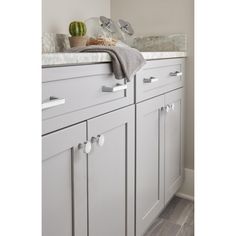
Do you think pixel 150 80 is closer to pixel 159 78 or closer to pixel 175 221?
pixel 159 78

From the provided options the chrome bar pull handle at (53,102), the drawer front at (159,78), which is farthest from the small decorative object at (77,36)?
the chrome bar pull handle at (53,102)

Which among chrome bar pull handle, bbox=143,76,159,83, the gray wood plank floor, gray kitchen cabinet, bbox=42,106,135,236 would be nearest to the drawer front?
chrome bar pull handle, bbox=143,76,159,83

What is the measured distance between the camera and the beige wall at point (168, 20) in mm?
2371

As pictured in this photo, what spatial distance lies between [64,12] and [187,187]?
140cm

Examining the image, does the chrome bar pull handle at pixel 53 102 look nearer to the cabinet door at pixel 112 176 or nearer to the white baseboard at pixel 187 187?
the cabinet door at pixel 112 176

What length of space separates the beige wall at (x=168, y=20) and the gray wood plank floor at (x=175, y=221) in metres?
0.27

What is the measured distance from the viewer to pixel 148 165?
180cm

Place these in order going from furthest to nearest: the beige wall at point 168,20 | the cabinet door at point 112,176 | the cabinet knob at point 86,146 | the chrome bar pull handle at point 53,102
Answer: the beige wall at point 168,20
the cabinet door at point 112,176
the cabinet knob at point 86,146
the chrome bar pull handle at point 53,102

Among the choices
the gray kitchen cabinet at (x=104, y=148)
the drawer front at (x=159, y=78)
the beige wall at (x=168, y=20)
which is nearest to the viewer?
the gray kitchen cabinet at (x=104, y=148)

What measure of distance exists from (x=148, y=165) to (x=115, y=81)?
57 cm

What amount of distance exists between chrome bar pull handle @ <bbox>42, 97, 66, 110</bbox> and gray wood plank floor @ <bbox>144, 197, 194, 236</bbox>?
4.03 ft

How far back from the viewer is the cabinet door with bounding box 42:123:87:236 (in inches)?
40.9

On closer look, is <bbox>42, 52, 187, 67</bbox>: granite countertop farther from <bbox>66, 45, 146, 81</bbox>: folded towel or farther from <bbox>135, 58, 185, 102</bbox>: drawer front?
<bbox>135, 58, 185, 102</bbox>: drawer front
